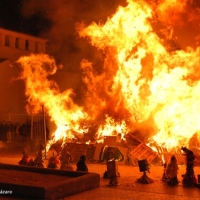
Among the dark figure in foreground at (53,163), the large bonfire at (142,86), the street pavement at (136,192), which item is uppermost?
the large bonfire at (142,86)

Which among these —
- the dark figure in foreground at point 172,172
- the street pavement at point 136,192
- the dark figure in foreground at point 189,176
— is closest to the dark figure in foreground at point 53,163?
the street pavement at point 136,192

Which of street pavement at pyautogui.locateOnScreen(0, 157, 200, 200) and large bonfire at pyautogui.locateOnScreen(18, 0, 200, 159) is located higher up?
large bonfire at pyautogui.locateOnScreen(18, 0, 200, 159)

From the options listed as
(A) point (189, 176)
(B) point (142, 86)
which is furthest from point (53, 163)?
(B) point (142, 86)

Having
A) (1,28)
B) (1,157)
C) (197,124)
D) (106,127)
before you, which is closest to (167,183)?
(197,124)

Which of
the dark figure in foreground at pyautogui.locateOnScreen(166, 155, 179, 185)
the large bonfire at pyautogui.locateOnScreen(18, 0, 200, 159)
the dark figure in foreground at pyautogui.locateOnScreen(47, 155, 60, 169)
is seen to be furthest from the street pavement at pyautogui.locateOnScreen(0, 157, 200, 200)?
the large bonfire at pyautogui.locateOnScreen(18, 0, 200, 159)

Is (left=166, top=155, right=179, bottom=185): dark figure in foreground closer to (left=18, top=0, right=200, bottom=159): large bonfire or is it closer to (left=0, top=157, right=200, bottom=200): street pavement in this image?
(left=0, top=157, right=200, bottom=200): street pavement

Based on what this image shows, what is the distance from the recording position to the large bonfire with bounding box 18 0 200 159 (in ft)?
57.4

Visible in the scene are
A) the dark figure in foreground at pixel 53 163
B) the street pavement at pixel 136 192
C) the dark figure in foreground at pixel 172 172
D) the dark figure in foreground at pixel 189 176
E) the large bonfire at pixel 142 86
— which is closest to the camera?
the street pavement at pixel 136 192

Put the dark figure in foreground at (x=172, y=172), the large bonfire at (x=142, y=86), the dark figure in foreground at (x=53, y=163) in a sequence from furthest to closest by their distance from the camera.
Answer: the large bonfire at (x=142, y=86) < the dark figure in foreground at (x=53, y=163) < the dark figure in foreground at (x=172, y=172)

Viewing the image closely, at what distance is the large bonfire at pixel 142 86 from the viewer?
1748 cm

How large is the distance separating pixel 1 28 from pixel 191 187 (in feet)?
72.5

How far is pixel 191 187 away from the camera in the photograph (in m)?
11.7

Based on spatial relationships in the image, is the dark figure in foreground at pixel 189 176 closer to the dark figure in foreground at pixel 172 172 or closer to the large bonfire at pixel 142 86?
the dark figure in foreground at pixel 172 172

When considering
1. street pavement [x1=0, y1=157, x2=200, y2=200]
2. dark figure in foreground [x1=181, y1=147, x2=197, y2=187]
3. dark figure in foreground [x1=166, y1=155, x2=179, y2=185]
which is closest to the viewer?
street pavement [x1=0, y1=157, x2=200, y2=200]
